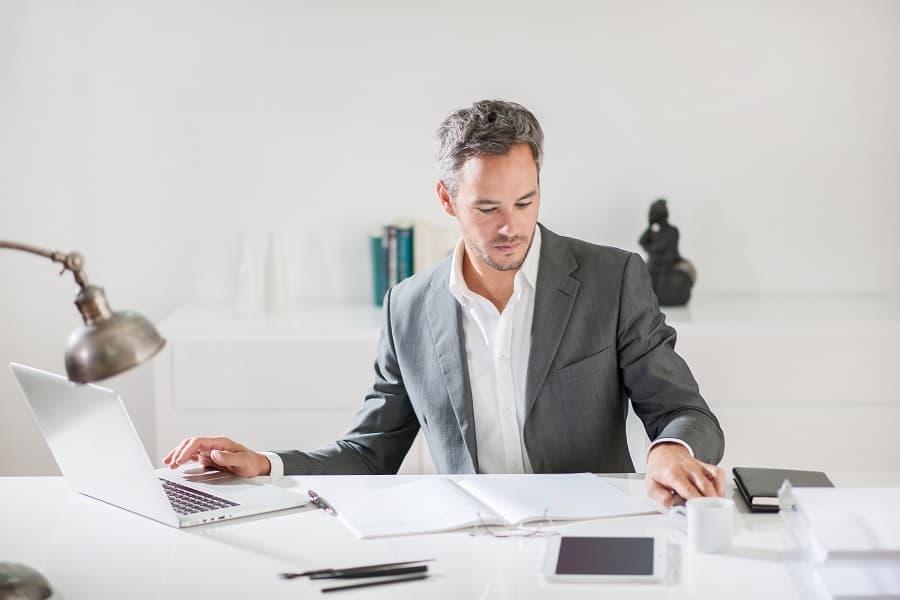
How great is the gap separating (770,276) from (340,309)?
156 centimetres

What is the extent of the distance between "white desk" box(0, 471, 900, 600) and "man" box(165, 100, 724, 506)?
37 centimetres

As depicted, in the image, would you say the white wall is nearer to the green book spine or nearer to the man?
the green book spine

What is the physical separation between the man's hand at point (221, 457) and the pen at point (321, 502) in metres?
0.18

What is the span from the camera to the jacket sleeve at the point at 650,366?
2.39m

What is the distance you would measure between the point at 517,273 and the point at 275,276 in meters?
1.72

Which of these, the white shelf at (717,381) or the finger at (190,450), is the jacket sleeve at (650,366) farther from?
the white shelf at (717,381)

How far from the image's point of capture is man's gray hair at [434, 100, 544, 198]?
244 cm

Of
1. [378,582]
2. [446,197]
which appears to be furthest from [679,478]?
[446,197]

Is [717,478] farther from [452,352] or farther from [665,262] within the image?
[665,262]

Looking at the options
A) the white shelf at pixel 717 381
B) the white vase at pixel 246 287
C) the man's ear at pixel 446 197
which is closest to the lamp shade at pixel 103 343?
the man's ear at pixel 446 197

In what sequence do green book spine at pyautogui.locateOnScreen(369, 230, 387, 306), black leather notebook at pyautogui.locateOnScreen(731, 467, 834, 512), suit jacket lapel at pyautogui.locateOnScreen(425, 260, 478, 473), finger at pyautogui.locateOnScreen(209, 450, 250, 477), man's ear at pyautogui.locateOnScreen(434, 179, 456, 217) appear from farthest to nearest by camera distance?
green book spine at pyautogui.locateOnScreen(369, 230, 387, 306)
man's ear at pyautogui.locateOnScreen(434, 179, 456, 217)
suit jacket lapel at pyautogui.locateOnScreen(425, 260, 478, 473)
finger at pyautogui.locateOnScreen(209, 450, 250, 477)
black leather notebook at pyautogui.locateOnScreen(731, 467, 834, 512)

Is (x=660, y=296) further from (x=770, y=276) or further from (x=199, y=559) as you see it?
(x=199, y=559)

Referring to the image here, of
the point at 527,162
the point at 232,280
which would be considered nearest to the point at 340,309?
the point at 232,280

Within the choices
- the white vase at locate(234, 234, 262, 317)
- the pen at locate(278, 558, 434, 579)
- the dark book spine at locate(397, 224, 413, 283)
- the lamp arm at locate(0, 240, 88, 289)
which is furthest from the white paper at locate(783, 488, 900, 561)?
the white vase at locate(234, 234, 262, 317)
